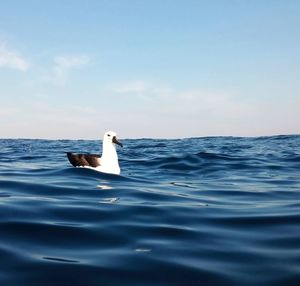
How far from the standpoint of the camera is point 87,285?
3.69 meters

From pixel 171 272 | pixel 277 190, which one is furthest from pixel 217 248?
pixel 277 190

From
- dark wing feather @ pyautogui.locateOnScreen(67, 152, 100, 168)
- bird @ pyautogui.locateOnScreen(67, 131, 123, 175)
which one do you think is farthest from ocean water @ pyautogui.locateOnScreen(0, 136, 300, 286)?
dark wing feather @ pyautogui.locateOnScreen(67, 152, 100, 168)

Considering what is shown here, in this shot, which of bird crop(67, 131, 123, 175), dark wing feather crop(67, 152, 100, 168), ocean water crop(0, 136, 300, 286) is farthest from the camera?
dark wing feather crop(67, 152, 100, 168)

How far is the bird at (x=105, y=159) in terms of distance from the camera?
1360 cm

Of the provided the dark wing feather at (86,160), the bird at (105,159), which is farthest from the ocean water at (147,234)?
the dark wing feather at (86,160)

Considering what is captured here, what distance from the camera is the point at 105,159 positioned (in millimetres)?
14031

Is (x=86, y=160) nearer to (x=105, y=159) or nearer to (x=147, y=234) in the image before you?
(x=105, y=159)

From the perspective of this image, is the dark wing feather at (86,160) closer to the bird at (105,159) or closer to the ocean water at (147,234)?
the bird at (105,159)

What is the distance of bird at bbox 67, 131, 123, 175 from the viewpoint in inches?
535

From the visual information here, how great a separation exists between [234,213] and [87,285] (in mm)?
3955

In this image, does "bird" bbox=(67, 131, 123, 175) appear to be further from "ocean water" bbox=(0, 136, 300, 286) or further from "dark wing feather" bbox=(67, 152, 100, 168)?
"ocean water" bbox=(0, 136, 300, 286)

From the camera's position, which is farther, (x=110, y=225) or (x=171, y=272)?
(x=110, y=225)

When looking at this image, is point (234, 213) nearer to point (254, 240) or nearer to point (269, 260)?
point (254, 240)

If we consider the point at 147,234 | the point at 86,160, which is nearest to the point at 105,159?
the point at 86,160
